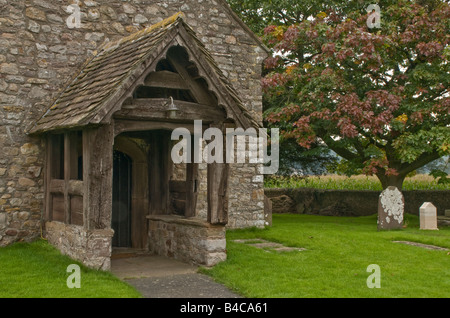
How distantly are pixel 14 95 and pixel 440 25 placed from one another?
1083 cm

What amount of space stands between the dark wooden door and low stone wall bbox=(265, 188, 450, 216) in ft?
34.7

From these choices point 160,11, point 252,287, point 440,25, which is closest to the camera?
point 252,287

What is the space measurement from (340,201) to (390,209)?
7.11 meters

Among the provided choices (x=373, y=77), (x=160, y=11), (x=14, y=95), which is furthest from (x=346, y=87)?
(x=14, y=95)

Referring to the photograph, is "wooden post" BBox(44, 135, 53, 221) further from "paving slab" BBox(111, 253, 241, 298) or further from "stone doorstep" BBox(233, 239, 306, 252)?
"stone doorstep" BBox(233, 239, 306, 252)

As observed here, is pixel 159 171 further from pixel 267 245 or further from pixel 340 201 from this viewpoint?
pixel 340 201

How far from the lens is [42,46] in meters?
10.5

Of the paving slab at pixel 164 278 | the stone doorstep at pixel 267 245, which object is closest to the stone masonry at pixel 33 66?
the paving slab at pixel 164 278

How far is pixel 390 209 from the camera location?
43.2ft

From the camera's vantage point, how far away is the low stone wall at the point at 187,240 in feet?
28.9

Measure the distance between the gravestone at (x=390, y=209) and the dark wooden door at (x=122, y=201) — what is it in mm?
6103

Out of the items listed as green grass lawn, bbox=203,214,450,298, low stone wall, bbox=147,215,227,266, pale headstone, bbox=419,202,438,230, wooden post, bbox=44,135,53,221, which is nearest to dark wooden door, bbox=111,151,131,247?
low stone wall, bbox=147,215,227,266

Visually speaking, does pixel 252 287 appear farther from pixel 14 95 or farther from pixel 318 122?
pixel 318 122
